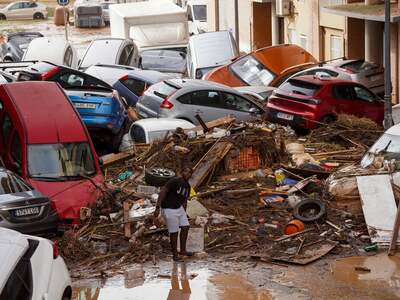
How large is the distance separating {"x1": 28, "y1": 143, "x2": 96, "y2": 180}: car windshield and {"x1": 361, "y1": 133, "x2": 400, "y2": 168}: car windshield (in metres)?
4.82

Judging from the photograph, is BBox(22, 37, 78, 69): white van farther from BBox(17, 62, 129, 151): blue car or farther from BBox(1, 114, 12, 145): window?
BBox(1, 114, 12, 145): window

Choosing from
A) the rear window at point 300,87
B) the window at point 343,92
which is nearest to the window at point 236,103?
the rear window at point 300,87

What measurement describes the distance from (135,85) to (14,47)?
41.3 ft

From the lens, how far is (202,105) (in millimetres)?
23172

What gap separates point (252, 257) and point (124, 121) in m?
9.01

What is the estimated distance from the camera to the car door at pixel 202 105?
22.9 meters

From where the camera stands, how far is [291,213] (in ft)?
51.4

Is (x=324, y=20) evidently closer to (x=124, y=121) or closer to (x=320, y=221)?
(x=124, y=121)

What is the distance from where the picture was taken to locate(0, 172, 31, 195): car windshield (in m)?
15.1

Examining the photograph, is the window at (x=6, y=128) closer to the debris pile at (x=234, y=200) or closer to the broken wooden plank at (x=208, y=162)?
the debris pile at (x=234, y=200)

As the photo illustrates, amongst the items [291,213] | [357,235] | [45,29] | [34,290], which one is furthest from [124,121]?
[45,29]

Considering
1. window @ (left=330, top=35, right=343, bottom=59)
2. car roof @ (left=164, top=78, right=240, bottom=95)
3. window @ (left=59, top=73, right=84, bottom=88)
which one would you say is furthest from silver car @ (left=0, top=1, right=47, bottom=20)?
car roof @ (left=164, top=78, right=240, bottom=95)

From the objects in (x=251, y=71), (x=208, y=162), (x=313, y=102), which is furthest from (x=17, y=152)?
(x=251, y=71)

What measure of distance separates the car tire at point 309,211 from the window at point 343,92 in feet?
27.0
